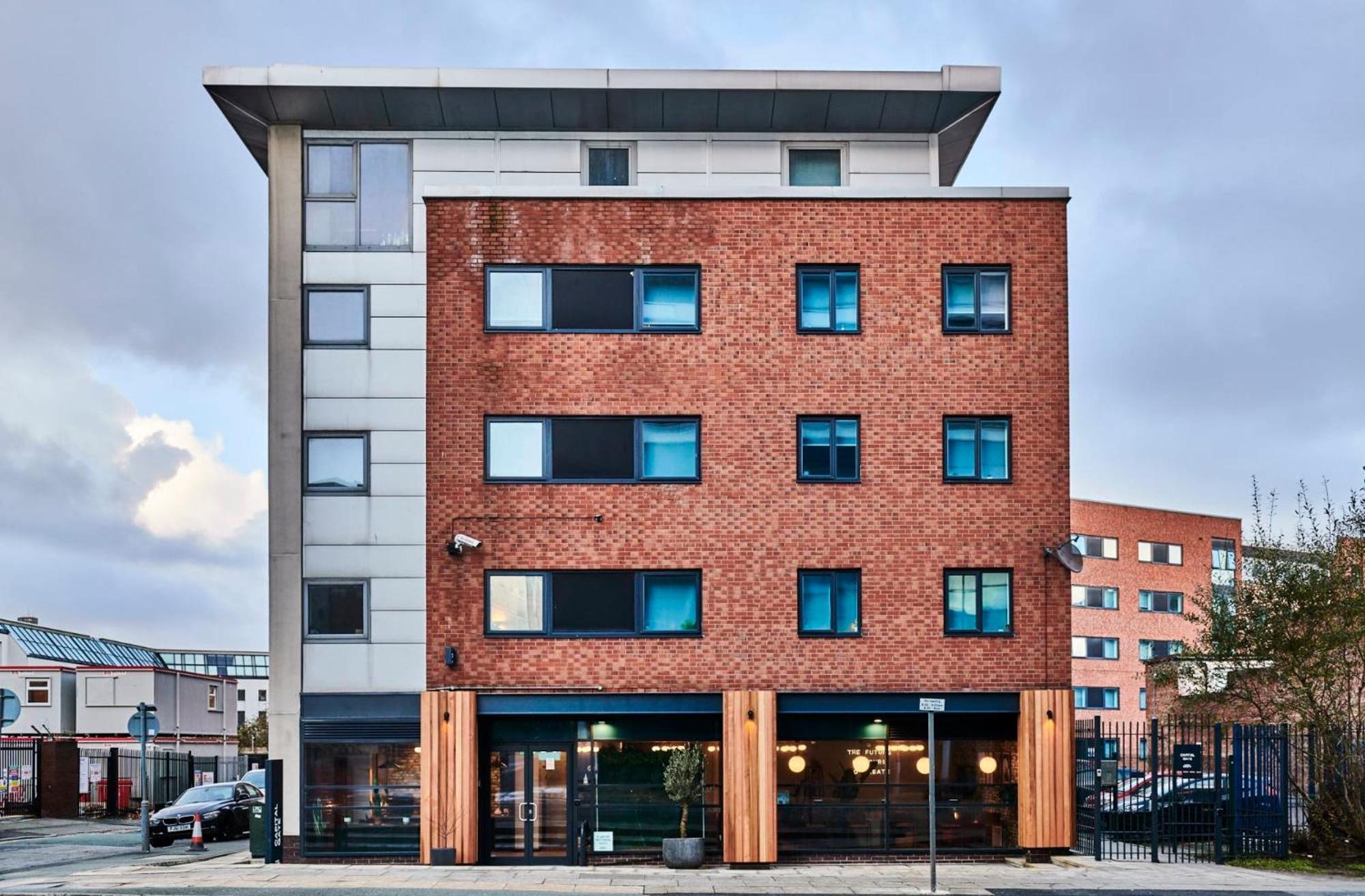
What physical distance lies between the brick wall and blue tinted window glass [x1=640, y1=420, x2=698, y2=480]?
316mm

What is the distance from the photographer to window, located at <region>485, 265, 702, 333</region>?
2608 cm

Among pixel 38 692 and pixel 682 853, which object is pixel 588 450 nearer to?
pixel 682 853

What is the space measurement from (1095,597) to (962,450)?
164 ft

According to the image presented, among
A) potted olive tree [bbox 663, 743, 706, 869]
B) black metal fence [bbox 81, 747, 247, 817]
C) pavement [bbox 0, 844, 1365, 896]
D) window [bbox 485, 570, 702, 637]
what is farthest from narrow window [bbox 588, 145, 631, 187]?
black metal fence [bbox 81, 747, 247, 817]

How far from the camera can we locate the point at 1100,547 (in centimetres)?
7344

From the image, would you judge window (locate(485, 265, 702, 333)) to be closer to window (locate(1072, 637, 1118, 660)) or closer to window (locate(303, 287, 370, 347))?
window (locate(303, 287, 370, 347))

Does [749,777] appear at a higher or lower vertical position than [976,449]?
lower

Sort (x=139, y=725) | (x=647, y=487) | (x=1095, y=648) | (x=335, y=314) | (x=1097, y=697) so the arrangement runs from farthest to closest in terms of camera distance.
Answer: (x=1095, y=648), (x=1097, y=697), (x=139, y=725), (x=335, y=314), (x=647, y=487)

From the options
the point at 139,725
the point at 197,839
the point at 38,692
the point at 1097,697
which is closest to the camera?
the point at 197,839

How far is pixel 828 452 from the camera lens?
85.5 feet

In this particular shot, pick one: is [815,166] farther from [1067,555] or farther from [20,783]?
[20,783]

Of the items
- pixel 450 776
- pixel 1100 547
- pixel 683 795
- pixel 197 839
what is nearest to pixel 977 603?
pixel 683 795

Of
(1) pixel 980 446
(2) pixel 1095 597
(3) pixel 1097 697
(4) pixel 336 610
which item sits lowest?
(3) pixel 1097 697

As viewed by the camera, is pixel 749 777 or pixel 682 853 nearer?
pixel 682 853
